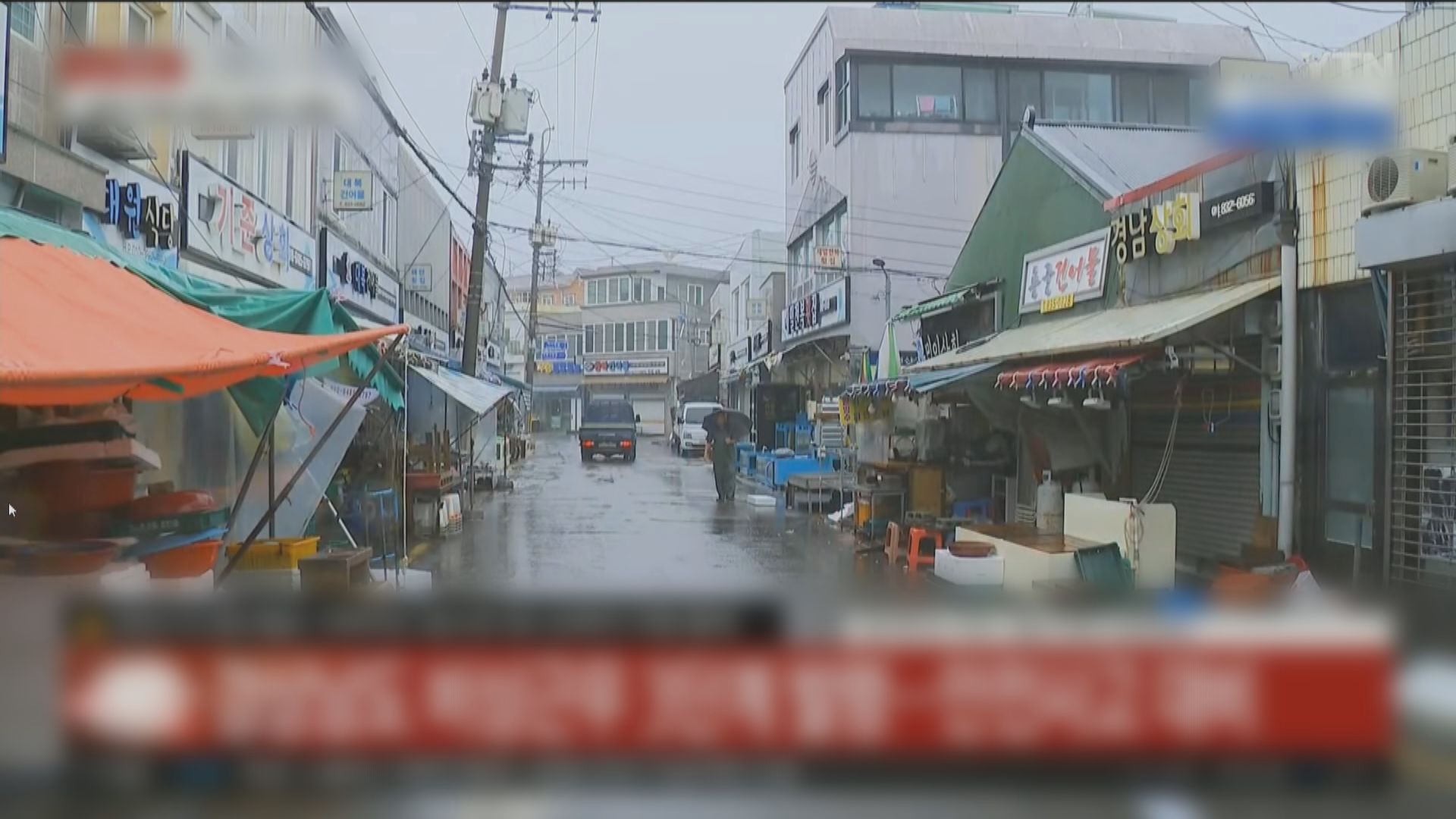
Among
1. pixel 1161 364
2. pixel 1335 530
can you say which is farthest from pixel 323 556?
pixel 1335 530

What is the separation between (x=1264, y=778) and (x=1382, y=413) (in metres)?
5.63

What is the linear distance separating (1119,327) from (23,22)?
31.1 feet

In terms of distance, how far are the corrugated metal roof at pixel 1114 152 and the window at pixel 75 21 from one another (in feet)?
31.3

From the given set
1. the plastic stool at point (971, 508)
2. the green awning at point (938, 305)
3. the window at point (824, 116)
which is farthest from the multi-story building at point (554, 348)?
the plastic stool at point (971, 508)

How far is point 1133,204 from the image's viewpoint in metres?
10.5

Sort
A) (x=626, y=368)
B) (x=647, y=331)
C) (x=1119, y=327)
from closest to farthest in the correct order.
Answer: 1. (x=1119, y=327)
2. (x=647, y=331)
3. (x=626, y=368)

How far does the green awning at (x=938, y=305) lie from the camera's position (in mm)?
15125

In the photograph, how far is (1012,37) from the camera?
2327 cm

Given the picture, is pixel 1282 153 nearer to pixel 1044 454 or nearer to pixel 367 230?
pixel 1044 454

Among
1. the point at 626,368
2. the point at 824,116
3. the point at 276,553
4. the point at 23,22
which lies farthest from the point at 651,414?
the point at 23,22

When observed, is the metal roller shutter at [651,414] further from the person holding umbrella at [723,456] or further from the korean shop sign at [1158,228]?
the korean shop sign at [1158,228]

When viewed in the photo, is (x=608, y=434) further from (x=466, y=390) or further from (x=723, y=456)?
(x=466, y=390)

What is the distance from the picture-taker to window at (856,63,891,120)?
23.2m

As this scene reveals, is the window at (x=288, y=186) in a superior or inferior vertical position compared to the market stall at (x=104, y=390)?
superior
